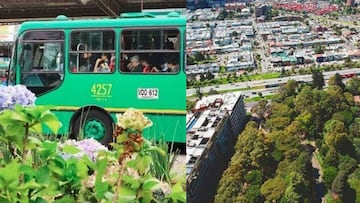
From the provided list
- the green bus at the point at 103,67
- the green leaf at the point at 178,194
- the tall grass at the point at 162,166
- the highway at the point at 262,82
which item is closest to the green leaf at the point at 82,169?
the green leaf at the point at 178,194

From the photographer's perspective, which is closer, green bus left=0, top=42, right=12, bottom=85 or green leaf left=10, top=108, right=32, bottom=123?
green leaf left=10, top=108, right=32, bottom=123

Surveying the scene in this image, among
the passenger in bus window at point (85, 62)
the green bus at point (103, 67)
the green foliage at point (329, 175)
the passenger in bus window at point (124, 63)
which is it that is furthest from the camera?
the passenger in bus window at point (85, 62)

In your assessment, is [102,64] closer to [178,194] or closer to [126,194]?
[178,194]

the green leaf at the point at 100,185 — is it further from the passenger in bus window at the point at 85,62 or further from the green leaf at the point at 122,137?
the passenger in bus window at the point at 85,62

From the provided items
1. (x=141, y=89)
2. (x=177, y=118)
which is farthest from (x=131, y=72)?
(x=177, y=118)

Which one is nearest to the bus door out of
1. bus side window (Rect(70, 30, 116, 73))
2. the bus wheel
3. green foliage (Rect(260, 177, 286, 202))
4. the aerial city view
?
bus side window (Rect(70, 30, 116, 73))

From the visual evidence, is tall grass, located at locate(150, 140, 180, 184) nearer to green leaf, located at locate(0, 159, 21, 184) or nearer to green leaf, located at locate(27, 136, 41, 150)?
green leaf, located at locate(27, 136, 41, 150)
